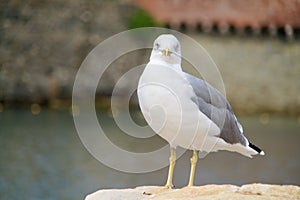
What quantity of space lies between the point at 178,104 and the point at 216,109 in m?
0.34

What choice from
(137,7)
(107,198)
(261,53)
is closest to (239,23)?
(261,53)

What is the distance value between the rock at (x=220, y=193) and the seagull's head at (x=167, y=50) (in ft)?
2.41

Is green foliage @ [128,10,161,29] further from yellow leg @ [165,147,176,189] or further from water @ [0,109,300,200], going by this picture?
yellow leg @ [165,147,176,189]

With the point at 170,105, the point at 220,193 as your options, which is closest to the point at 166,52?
the point at 170,105

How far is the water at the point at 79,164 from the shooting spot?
10.6 m

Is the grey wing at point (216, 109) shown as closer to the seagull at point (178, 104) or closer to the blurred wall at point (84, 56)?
the seagull at point (178, 104)

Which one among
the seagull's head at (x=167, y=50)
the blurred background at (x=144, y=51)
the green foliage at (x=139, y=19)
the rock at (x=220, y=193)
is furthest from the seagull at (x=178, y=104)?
the green foliage at (x=139, y=19)

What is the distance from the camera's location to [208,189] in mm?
4883

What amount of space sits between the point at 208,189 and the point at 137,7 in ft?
45.6

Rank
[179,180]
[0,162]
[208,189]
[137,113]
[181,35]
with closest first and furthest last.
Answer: [208,189], [179,180], [0,162], [137,113], [181,35]

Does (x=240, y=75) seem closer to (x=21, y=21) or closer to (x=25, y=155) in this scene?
(x=21, y=21)

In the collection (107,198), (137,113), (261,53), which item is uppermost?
(261,53)

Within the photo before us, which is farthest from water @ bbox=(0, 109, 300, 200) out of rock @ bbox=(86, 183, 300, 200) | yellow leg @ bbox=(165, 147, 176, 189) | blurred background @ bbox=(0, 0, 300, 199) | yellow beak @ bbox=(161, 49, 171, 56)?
yellow beak @ bbox=(161, 49, 171, 56)

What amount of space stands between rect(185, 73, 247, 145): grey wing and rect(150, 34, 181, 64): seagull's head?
14cm
